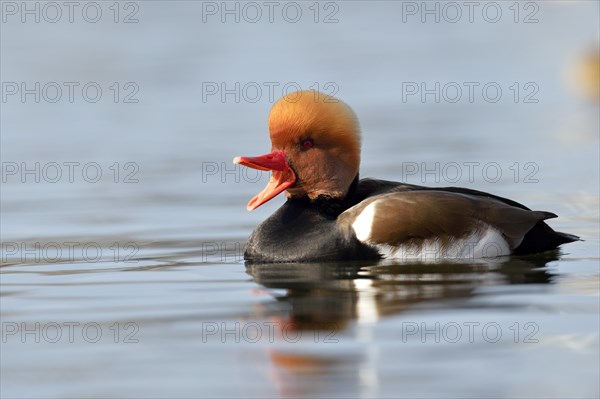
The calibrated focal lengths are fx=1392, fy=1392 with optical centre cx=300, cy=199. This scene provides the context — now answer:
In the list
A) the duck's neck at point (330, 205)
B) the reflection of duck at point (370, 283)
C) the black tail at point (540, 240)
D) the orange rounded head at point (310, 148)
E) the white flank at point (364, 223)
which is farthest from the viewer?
the duck's neck at point (330, 205)

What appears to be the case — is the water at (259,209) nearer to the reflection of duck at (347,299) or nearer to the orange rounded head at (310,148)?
the reflection of duck at (347,299)

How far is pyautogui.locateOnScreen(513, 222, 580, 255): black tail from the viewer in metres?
8.41

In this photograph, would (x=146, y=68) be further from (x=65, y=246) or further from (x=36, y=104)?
(x=65, y=246)

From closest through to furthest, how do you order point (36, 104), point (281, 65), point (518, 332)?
point (518, 332), point (36, 104), point (281, 65)

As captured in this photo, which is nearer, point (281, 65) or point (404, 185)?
point (404, 185)

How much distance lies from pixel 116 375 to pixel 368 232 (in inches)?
104

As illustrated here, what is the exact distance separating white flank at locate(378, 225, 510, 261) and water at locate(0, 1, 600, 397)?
0.11 metres

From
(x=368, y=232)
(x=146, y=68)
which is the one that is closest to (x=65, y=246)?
(x=368, y=232)

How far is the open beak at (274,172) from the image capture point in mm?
8352

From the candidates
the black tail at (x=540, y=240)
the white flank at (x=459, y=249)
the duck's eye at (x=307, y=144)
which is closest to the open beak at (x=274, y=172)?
the duck's eye at (x=307, y=144)

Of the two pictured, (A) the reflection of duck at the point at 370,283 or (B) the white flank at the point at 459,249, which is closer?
(A) the reflection of duck at the point at 370,283

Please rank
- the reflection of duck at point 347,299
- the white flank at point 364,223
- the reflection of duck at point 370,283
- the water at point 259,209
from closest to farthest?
the reflection of duck at point 347,299
the water at point 259,209
the reflection of duck at point 370,283
the white flank at point 364,223

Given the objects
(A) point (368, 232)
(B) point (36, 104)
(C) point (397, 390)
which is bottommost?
(C) point (397, 390)

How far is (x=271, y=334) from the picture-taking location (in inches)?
254
